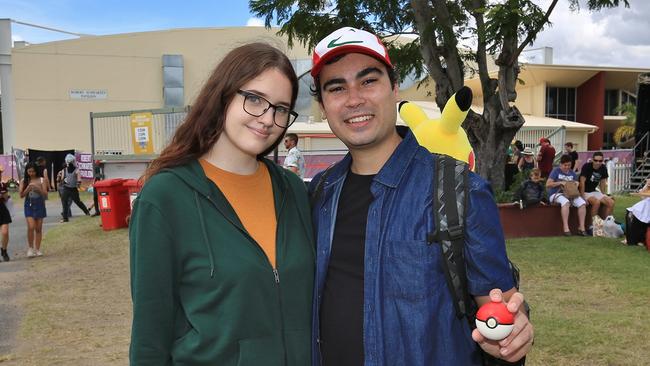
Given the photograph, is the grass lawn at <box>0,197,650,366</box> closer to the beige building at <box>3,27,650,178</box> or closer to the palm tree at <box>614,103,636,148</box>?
the beige building at <box>3,27,650,178</box>

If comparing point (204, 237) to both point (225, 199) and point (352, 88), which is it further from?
point (352, 88)

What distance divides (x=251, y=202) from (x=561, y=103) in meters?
39.4

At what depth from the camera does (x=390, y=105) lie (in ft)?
7.15

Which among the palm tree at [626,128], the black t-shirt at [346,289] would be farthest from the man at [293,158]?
the palm tree at [626,128]

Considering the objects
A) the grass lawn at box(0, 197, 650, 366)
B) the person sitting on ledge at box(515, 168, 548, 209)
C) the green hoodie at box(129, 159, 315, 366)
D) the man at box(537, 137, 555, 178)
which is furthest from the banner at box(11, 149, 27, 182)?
the green hoodie at box(129, 159, 315, 366)

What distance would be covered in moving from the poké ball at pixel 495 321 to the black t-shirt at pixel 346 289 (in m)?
0.43

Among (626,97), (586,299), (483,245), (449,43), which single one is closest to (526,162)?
(449,43)

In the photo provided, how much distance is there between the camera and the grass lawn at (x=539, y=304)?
16.1 feet

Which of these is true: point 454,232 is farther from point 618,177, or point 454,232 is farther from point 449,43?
point 618,177

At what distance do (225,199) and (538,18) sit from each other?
652cm

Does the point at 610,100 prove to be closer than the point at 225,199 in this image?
No

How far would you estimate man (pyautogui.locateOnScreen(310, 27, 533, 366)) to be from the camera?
1.79 meters

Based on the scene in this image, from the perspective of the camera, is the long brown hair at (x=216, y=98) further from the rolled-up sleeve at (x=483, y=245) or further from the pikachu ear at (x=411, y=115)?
the pikachu ear at (x=411, y=115)


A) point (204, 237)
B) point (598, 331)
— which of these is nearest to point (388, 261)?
point (204, 237)
